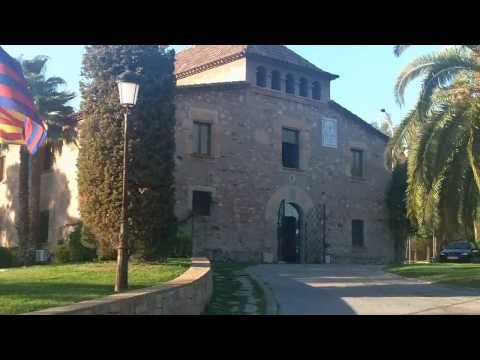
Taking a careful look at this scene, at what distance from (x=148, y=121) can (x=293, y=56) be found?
13721 mm

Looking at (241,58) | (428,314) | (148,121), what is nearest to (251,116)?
(241,58)

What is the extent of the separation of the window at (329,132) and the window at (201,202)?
629 cm

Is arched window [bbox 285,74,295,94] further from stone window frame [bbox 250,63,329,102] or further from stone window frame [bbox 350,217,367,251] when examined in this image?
stone window frame [bbox 350,217,367,251]

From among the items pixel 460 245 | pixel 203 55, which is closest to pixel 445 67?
pixel 203 55

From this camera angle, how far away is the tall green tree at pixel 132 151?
42.8 feet

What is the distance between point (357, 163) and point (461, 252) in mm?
8979

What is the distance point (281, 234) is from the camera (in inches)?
930

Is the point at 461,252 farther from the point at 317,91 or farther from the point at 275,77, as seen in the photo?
the point at 275,77

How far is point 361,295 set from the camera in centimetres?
1234

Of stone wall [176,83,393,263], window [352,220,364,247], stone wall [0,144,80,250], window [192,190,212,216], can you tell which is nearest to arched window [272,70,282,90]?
stone wall [176,83,393,263]

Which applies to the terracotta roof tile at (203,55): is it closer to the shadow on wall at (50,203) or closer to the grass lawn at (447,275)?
the shadow on wall at (50,203)

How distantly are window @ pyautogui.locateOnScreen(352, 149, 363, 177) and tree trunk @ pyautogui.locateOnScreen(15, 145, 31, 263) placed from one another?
44.3 ft

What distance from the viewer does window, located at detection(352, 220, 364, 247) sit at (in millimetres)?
25844
